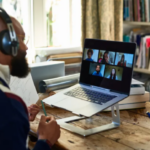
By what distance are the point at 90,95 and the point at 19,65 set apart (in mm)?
486

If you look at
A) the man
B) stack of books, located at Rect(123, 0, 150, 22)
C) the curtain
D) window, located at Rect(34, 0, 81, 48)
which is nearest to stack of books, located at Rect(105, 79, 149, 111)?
the man

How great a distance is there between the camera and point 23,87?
139cm

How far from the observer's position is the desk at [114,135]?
3.36ft

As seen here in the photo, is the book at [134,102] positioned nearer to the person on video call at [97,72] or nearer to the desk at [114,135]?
the desk at [114,135]

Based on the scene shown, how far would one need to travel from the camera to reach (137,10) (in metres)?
2.63

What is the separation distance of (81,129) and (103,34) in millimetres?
1338

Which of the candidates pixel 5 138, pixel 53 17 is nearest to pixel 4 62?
pixel 5 138

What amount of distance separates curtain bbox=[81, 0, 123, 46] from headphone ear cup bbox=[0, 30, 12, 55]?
156 centimetres

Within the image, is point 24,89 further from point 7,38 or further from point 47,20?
point 47,20

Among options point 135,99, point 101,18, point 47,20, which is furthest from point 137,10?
point 135,99

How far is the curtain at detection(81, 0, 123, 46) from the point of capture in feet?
7.59

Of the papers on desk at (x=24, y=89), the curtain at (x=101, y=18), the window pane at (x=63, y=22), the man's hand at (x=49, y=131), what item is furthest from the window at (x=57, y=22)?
the man's hand at (x=49, y=131)

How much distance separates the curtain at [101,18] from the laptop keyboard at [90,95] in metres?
1.09

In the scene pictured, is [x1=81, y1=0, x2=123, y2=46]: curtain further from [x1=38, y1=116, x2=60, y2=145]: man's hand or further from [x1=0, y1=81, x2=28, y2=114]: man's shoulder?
[x1=0, y1=81, x2=28, y2=114]: man's shoulder
